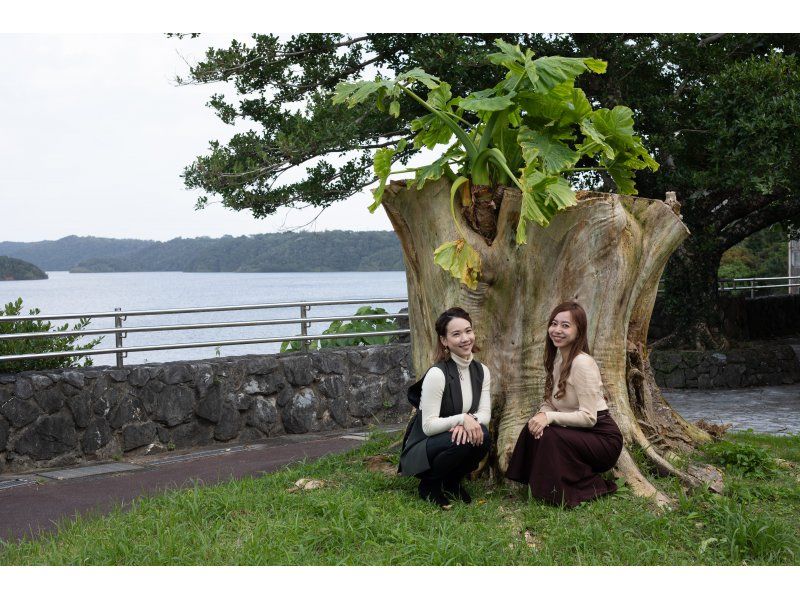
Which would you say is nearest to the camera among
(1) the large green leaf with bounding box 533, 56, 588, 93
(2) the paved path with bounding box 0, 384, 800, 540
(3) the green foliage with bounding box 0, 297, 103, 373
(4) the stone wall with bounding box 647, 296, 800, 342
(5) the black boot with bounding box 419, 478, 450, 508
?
(5) the black boot with bounding box 419, 478, 450, 508

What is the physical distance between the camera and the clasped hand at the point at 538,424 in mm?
5504

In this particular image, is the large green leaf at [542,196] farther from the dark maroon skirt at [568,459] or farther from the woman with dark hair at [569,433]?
the dark maroon skirt at [568,459]

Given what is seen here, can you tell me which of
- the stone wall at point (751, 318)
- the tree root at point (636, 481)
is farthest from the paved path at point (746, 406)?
the tree root at point (636, 481)

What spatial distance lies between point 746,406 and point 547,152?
763 cm

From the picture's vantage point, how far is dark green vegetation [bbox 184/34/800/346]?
10.6m

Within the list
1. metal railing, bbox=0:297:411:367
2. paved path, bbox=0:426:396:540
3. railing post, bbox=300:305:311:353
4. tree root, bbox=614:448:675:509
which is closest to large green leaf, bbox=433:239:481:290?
tree root, bbox=614:448:675:509

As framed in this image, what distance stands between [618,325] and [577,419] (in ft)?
4.15

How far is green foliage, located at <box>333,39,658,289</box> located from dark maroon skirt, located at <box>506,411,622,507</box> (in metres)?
1.22

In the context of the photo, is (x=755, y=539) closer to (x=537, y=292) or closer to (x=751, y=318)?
(x=537, y=292)

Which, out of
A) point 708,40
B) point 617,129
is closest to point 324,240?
point 708,40

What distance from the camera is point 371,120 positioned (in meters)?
12.0

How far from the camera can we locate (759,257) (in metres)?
31.5

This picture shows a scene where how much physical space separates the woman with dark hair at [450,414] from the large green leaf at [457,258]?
1.85 feet

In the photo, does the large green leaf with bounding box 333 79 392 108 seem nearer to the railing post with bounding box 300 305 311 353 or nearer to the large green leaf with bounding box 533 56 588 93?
the large green leaf with bounding box 533 56 588 93
